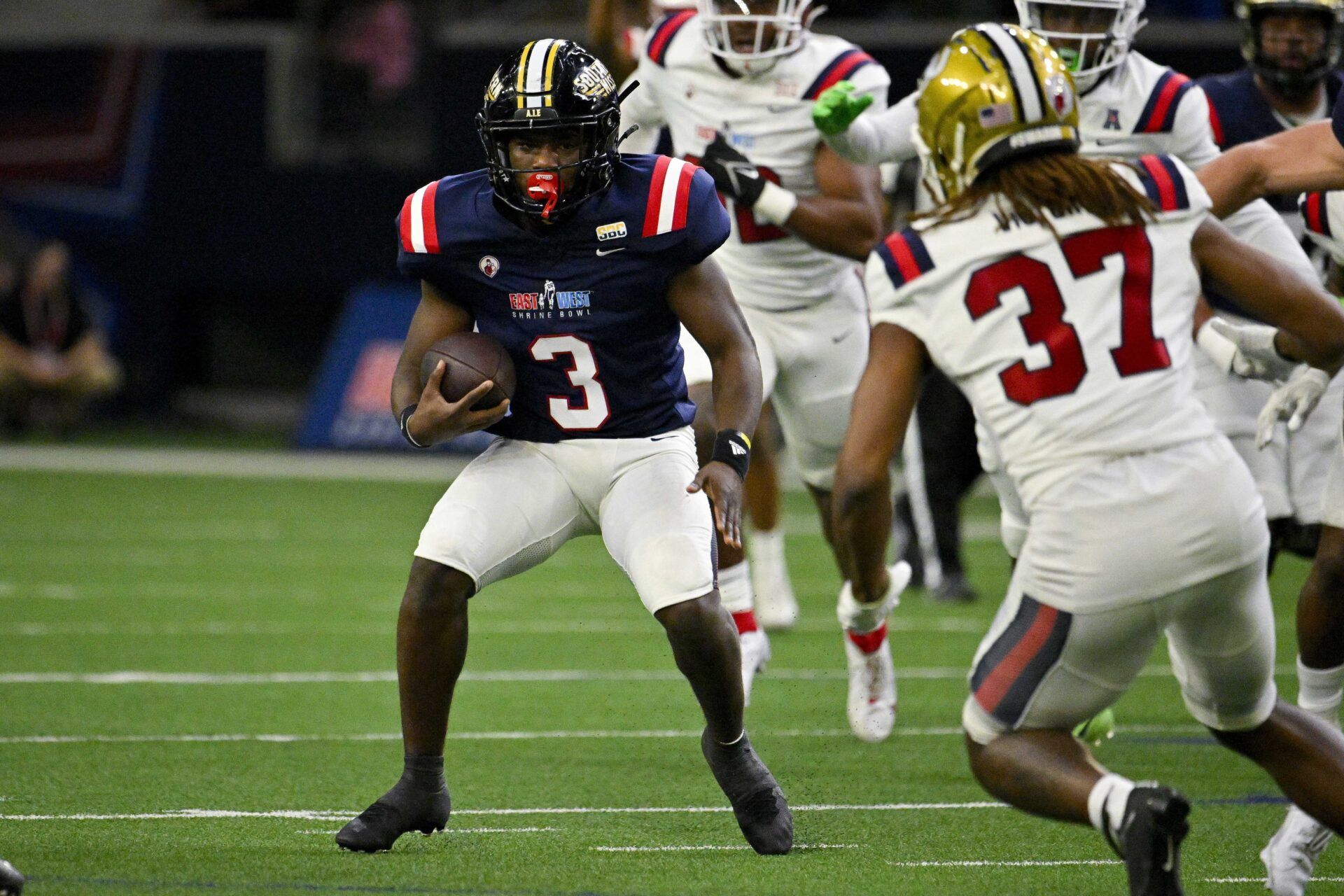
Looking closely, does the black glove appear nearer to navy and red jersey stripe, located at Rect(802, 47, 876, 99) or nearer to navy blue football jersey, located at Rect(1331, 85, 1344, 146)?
navy and red jersey stripe, located at Rect(802, 47, 876, 99)

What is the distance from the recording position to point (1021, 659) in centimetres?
296

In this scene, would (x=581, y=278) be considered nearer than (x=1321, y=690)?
Yes

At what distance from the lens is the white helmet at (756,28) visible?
18.2ft

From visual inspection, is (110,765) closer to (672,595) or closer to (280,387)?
(672,595)

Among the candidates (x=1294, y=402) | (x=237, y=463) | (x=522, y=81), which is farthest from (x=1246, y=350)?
(x=237, y=463)

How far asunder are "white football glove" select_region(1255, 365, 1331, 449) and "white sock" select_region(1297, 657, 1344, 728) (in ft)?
1.91

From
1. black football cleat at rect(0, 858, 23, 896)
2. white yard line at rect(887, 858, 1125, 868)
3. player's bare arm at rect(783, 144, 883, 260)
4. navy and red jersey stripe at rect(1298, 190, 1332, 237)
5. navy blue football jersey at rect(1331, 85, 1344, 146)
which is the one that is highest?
navy blue football jersey at rect(1331, 85, 1344, 146)

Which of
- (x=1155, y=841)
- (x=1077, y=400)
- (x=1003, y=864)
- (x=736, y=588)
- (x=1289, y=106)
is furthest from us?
(x=736, y=588)

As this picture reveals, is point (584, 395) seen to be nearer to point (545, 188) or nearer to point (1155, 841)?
point (545, 188)

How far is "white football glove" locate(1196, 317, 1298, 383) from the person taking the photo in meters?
3.52

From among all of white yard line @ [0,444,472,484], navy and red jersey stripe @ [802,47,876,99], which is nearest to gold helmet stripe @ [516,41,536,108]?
navy and red jersey stripe @ [802,47,876,99]

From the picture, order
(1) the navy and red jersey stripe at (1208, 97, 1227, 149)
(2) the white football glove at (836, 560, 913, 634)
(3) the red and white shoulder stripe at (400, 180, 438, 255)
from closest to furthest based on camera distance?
(3) the red and white shoulder stripe at (400, 180, 438, 255) < (2) the white football glove at (836, 560, 913, 634) < (1) the navy and red jersey stripe at (1208, 97, 1227, 149)

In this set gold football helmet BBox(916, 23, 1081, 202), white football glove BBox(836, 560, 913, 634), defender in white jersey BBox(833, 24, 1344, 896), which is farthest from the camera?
white football glove BBox(836, 560, 913, 634)

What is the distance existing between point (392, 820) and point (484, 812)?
482 millimetres
